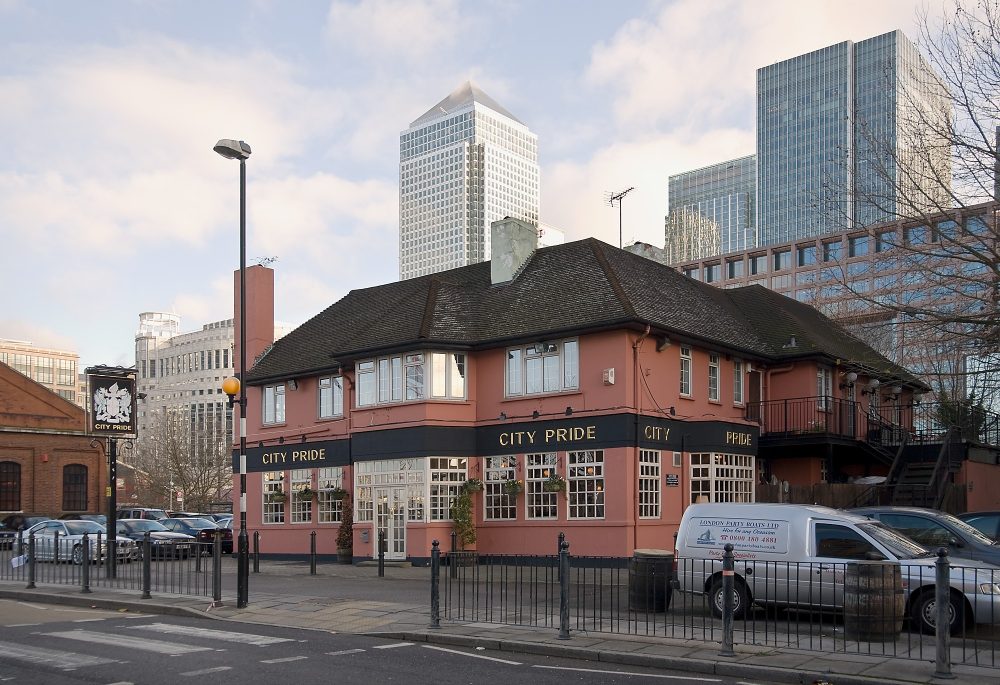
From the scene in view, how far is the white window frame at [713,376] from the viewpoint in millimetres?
28844

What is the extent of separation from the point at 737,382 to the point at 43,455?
1516 inches

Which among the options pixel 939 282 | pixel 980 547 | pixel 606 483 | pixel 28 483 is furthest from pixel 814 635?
pixel 28 483

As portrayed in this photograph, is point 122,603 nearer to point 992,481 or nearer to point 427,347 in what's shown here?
point 427,347

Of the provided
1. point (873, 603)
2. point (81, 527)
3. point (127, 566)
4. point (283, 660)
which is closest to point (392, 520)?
point (127, 566)

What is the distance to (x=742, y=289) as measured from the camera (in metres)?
37.2

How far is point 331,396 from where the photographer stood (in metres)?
32.1

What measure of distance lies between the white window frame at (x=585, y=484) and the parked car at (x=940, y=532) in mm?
8534

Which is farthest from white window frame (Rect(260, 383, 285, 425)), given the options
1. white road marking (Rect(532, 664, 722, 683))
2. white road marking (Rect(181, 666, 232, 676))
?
white road marking (Rect(532, 664, 722, 683))

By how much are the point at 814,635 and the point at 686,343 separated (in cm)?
1525

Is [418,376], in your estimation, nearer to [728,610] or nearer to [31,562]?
[31,562]

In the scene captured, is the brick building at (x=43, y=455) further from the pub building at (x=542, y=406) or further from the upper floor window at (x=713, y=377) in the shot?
the upper floor window at (x=713, y=377)

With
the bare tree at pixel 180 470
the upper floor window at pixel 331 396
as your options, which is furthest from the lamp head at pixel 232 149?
the bare tree at pixel 180 470

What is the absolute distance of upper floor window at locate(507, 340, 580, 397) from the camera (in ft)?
86.1

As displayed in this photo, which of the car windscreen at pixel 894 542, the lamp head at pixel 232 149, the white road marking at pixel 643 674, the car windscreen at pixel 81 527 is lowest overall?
the car windscreen at pixel 81 527
